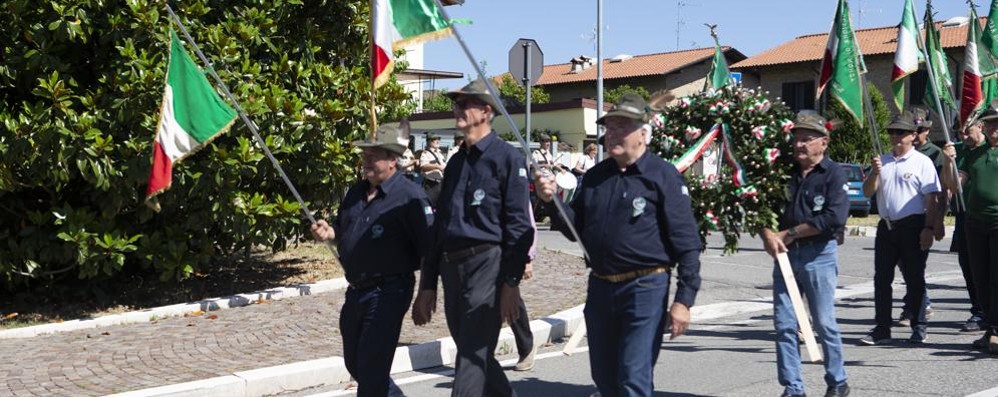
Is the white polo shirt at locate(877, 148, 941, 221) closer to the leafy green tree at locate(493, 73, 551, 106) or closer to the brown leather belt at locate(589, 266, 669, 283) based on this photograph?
the brown leather belt at locate(589, 266, 669, 283)

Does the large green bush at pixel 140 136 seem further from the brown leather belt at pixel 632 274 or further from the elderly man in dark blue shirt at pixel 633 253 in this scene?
the brown leather belt at pixel 632 274

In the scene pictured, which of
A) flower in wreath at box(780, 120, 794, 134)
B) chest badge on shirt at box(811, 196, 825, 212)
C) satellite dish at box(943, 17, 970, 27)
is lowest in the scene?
chest badge on shirt at box(811, 196, 825, 212)

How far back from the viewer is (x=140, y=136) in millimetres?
9719

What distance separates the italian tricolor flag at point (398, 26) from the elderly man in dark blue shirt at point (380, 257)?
4.65ft

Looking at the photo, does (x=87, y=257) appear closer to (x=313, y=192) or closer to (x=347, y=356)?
(x=313, y=192)

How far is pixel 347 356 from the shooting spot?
5.70 metres

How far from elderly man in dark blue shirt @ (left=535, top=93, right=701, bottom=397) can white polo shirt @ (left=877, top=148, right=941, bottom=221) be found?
4178 mm

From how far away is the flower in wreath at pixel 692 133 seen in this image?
302 inches

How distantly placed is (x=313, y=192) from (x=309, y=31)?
1668mm

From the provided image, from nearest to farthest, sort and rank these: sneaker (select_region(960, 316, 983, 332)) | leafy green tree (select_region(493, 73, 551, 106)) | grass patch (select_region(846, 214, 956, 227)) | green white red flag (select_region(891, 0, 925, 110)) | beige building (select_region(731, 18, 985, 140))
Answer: sneaker (select_region(960, 316, 983, 332))
green white red flag (select_region(891, 0, 925, 110))
grass patch (select_region(846, 214, 956, 227))
beige building (select_region(731, 18, 985, 140))
leafy green tree (select_region(493, 73, 551, 106))

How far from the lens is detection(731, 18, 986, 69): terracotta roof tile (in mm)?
48434

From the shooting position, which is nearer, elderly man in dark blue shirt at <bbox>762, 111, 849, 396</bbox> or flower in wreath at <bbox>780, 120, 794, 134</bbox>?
elderly man in dark blue shirt at <bbox>762, 111, 849, 396</bbox>

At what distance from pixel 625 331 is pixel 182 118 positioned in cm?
318

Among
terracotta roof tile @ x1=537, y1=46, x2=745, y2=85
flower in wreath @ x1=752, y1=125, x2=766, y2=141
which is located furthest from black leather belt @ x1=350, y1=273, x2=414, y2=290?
terracotta roof tile @ x1=537, y1=46, x2=745, y2=85
